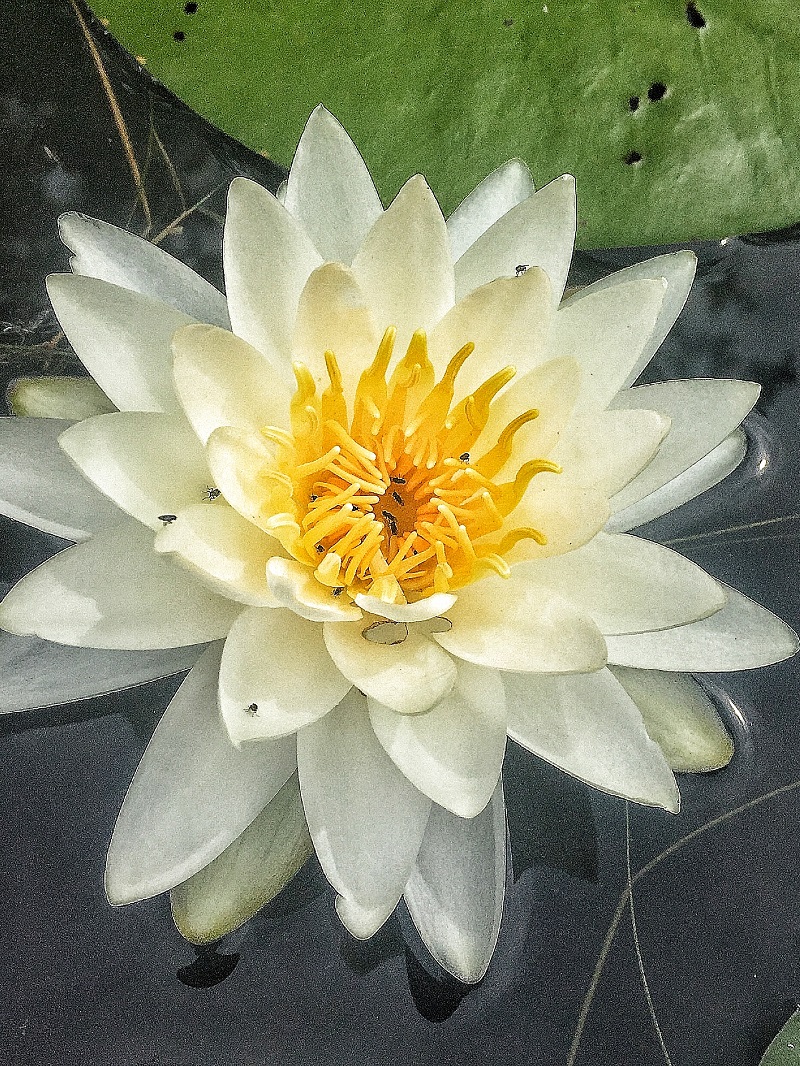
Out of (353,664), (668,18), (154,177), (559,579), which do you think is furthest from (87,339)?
(668,18)

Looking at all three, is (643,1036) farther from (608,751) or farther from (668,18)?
(668,18)

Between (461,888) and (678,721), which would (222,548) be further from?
(678,721)

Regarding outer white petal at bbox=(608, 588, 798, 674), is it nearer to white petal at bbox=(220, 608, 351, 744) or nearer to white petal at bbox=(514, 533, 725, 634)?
white petal at bbox=(514, 533, 725, 634)

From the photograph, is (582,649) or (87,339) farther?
(87,339)

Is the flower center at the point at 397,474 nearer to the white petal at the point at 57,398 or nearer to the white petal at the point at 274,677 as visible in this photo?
the white petal at the point at 274,677

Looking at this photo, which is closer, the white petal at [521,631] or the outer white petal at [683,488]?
the white petal at [521,631]

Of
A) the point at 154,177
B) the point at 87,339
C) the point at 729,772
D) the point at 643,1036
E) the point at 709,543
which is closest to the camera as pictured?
the point at 87,339

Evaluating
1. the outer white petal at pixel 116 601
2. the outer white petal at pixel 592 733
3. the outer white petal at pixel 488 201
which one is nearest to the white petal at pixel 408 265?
the outer white petal at pixel 488 201
